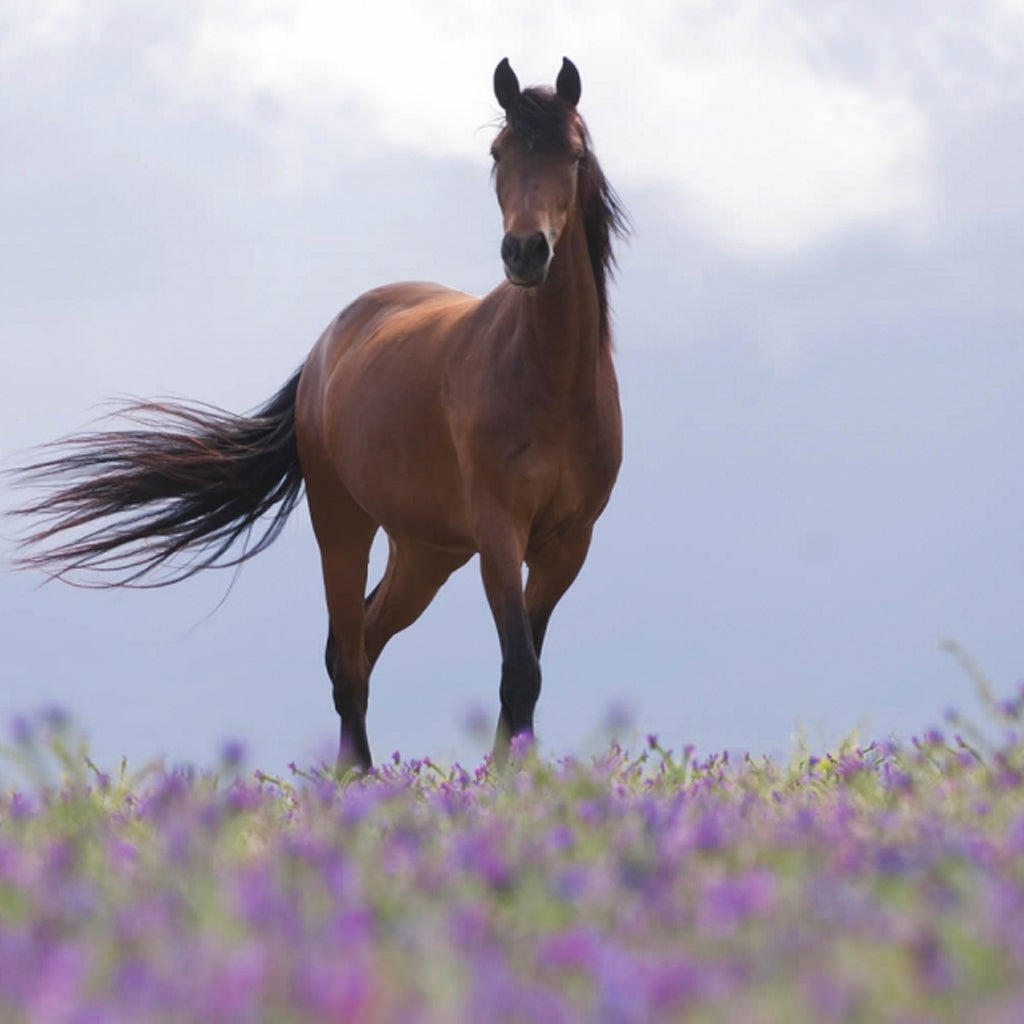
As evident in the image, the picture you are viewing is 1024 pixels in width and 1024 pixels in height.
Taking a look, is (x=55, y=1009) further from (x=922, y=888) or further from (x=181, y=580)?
(x=181, y=580)

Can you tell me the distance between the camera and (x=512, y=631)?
7113mm

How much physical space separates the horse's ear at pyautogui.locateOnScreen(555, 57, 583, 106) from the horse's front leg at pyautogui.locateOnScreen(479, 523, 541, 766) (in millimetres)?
1858

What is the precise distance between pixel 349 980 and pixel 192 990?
0.29 metres

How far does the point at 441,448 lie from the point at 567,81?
1.84m

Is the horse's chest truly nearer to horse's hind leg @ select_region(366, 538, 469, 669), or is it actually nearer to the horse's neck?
the horse's neck

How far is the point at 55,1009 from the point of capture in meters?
1.68

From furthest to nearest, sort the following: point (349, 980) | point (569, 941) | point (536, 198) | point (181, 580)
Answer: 1. point (181, 580)
2. point (536, 198)
3. point (569, 941)
4. point (349, 980)

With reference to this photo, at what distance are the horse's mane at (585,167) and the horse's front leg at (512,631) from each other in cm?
117

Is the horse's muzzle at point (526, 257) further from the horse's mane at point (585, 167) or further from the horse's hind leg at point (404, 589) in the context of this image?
the horse's hind leg at point (404, 589)

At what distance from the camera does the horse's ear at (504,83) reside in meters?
7.18

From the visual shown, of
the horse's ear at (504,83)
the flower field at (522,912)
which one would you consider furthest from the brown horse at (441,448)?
the flower field at (522,912)

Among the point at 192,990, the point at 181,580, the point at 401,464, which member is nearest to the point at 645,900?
the point at 192,990

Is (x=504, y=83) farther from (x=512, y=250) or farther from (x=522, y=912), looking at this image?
(x=522, y=912)

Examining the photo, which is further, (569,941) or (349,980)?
(569,941)
